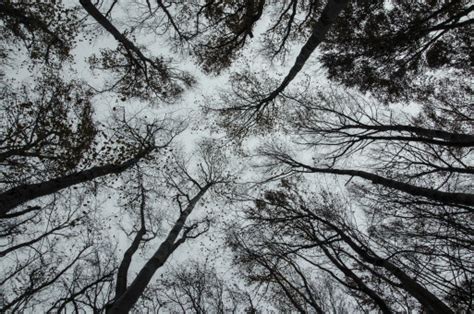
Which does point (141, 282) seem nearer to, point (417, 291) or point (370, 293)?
point (370, 293)

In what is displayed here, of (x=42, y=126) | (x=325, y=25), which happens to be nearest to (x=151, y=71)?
(x=42, y=126)

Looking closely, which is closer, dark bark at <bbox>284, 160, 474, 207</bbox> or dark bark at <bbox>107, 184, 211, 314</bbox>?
dark bark at <bbox>284, 160, 474, 207</bbox>

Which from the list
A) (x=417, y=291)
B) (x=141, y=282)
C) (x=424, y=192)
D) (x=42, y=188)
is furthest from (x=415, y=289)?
(x=42, y=188)

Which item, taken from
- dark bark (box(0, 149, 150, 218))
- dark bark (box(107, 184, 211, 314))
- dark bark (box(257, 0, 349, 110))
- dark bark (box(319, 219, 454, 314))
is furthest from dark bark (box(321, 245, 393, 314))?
dark bark (box(0, 149, 150, 218))

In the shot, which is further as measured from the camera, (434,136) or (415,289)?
(434,136)

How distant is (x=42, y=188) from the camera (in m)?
4.29

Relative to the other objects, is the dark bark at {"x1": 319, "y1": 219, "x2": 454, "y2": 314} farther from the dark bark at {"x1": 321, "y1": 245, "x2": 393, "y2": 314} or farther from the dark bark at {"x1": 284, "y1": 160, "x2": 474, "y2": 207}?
the dark bark at {"x1": 284, "y1": 160, "x2": 474, "y2": 207}

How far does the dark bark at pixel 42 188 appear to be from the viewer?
3807 millimetres

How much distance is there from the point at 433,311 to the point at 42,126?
833 cm

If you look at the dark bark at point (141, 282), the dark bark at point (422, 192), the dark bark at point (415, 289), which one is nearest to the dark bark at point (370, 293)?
the dark bark at point (415, 289)

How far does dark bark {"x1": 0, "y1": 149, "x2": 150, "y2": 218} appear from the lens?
12.5ft

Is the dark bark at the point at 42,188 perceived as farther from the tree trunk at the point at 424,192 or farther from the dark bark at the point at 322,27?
the tree trunk at the point at 424,192

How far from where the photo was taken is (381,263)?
12.8 ft

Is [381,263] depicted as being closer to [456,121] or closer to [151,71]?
[456,121]
